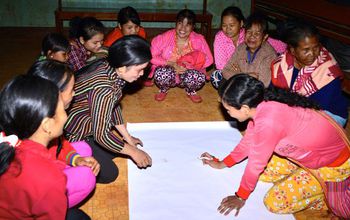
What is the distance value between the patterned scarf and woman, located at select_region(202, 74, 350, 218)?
1.79ft

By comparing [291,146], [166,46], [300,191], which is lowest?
[300,191]

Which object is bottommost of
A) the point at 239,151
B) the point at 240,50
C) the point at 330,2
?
the point at 239,151

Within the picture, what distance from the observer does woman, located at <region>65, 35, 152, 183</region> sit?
1621 millimetres

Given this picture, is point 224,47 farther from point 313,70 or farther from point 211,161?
point 211,161

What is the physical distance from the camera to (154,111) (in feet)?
9.20

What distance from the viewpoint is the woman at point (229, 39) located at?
2855mm

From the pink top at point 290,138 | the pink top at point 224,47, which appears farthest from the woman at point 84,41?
the pink top at point 290,138

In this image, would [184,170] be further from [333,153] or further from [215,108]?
[215,108]

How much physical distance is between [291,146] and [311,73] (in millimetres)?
715

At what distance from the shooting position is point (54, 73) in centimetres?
139

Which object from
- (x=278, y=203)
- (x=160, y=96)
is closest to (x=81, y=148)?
(x=278, y=203)

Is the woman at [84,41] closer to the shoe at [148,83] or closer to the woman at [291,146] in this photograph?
the shoe at [148,83]

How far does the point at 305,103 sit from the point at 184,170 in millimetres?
820

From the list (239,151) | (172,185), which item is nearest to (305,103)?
(239,151)
